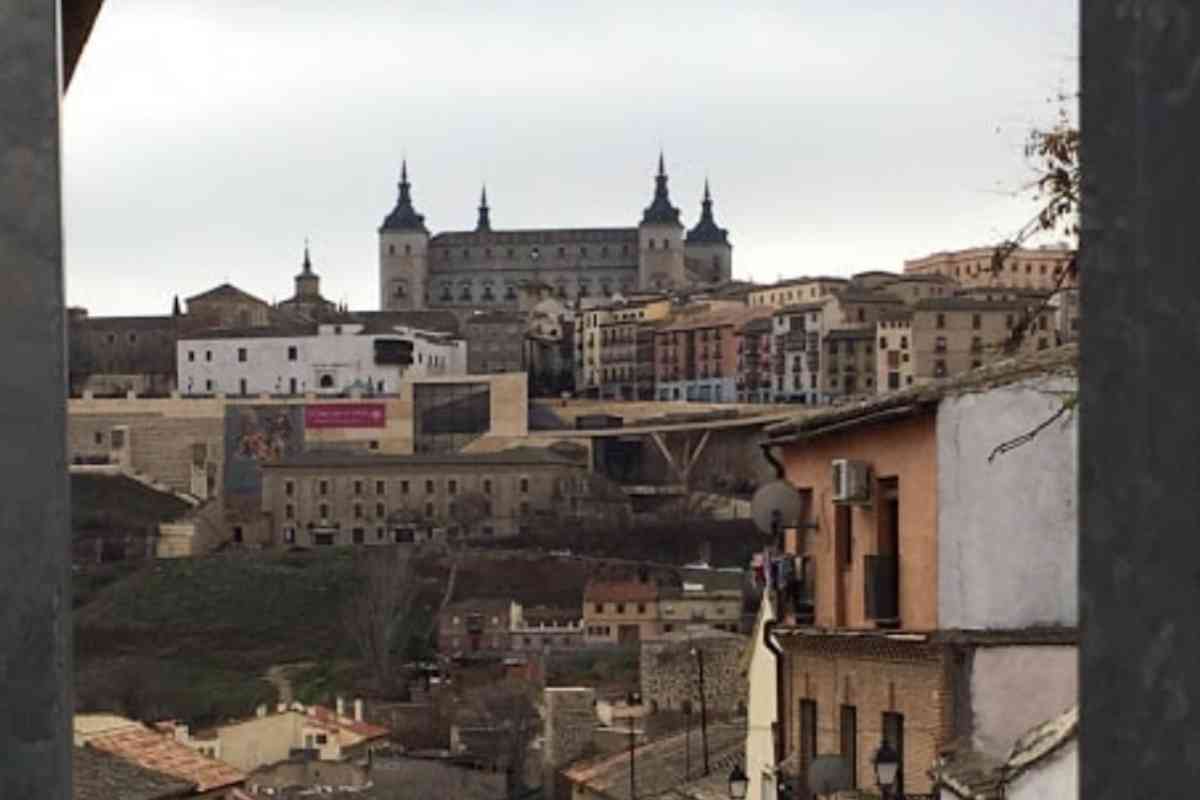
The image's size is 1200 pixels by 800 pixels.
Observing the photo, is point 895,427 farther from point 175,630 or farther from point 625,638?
point 175,630

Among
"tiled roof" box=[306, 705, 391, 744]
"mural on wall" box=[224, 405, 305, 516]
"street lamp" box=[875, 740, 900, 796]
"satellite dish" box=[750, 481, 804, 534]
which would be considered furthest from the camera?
"mural on wall" box=[224, 405, 305, 516]

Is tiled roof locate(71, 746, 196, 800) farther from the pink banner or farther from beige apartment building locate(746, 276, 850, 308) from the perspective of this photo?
beige apartment building locate(746, 276, 850, 308)

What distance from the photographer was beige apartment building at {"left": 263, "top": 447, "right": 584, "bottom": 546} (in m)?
137

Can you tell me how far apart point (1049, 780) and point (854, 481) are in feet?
13.5

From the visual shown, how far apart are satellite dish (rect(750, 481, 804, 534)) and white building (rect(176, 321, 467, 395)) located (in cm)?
14366

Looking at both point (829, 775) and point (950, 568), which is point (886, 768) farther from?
point (829, 775)

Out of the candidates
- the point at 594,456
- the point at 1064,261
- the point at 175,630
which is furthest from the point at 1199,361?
the point at 594,456

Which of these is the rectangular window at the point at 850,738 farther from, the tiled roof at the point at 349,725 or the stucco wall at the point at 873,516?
the tiled roof at the point at 349,725

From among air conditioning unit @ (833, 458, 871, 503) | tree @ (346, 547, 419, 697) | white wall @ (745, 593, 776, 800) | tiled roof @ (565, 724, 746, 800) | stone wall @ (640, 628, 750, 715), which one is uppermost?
air conditioning unit @ (833, 458, 871, 503)

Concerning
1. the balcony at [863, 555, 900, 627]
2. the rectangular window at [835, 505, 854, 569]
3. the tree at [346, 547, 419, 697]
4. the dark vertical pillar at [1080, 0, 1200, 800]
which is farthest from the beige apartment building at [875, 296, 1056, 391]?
the dark vertical pillar at [1080, 0, 1200, 800]

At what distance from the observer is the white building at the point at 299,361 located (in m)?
160

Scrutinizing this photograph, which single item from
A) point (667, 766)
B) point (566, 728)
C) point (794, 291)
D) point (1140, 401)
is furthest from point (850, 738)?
point (794, 291)

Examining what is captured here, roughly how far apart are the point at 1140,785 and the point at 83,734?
79.4ft

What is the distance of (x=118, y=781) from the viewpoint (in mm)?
16203
